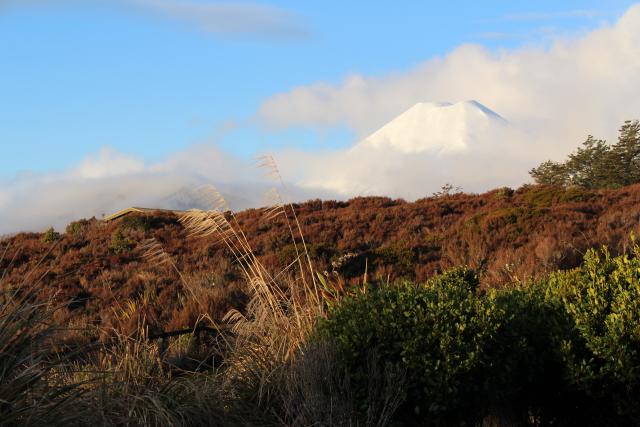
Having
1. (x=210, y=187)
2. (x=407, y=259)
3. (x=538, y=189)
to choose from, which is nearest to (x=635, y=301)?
(x=210, y=187)

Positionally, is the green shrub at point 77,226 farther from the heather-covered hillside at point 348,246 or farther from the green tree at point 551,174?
the green tree at point 551,174

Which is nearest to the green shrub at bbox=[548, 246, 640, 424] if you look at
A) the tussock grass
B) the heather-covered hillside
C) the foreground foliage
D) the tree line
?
the foreground foliage

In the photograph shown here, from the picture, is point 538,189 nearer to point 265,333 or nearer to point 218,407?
point 265,333

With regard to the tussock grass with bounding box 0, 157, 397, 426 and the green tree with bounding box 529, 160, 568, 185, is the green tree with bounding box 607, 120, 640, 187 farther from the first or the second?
the tussock grass with bounding box 0, 157, 397, 426

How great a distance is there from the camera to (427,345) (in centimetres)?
538

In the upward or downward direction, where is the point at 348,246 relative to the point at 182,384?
upward

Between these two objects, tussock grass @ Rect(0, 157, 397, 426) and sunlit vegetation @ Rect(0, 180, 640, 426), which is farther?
sunlit vegetation @ Rect(0, 180, 640, 426)

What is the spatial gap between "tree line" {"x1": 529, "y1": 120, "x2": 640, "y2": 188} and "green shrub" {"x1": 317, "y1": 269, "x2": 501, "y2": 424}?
35.7 metres

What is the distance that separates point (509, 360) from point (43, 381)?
A: 3.51 m

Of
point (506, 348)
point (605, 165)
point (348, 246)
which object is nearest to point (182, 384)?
Answer: point (506, 348)

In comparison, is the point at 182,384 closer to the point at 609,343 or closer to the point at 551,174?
the point at 609,343

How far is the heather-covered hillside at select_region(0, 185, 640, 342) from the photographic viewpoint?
13719mm

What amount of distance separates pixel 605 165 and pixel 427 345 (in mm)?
39614

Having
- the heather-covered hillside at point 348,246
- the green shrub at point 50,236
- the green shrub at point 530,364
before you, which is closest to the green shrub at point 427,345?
the green shrub at point 530,364
